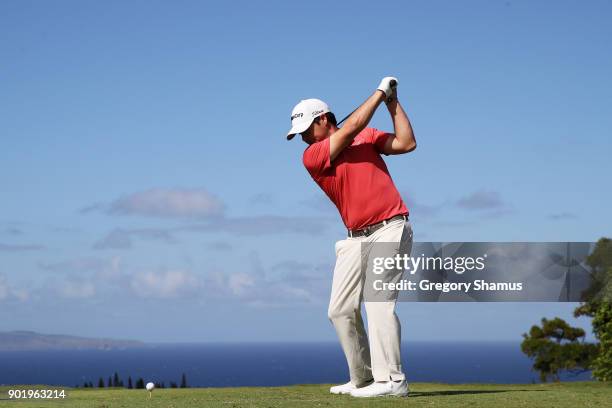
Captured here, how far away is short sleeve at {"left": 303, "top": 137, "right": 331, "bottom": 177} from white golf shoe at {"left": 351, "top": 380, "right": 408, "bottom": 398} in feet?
8.24

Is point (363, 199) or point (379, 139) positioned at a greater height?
point (379, 139)

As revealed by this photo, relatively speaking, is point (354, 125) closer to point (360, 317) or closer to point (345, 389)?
point (360, 317)

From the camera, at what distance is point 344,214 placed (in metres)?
10.1

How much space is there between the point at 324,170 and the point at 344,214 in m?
0.58

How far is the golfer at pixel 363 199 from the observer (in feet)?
32.1

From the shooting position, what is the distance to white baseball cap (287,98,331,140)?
10078mm

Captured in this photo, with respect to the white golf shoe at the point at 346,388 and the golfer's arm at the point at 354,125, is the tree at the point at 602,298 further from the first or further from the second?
the golfer's arm at the point at 354,125

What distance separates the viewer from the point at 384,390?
9.80m

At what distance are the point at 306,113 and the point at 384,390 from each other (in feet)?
10.8

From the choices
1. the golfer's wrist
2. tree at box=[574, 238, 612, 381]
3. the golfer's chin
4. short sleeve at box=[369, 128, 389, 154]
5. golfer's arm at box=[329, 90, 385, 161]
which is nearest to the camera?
golfer's arm at box=[329, 90, 385, 161]
